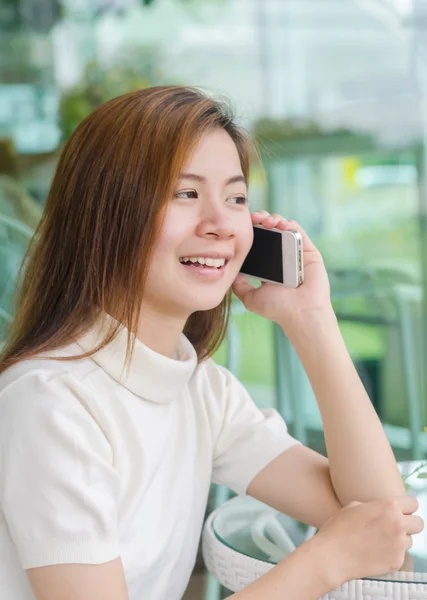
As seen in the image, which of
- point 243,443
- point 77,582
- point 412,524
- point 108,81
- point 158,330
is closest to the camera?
point 77,582

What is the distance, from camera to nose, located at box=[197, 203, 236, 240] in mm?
1152

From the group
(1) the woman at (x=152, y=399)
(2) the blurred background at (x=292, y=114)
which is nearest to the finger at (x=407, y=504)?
(1) the woman at (x=152, y=399)

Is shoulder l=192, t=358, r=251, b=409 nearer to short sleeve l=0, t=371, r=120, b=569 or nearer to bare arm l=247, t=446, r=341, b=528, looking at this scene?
bare arm l=247, t=446, r=341, b=528

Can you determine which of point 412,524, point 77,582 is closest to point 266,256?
point 412,524

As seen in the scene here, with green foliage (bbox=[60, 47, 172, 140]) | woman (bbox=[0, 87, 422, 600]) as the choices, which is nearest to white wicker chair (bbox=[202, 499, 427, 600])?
woman (bbox=[0, 87, 422, 600])

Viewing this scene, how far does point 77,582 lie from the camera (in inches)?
37.7

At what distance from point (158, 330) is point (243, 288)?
0.25 metres

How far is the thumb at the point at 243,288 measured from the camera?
1410mm

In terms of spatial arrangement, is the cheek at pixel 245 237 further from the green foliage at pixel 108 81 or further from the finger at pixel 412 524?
the green foliage at pixel 108 81

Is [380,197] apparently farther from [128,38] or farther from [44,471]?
[44,471]

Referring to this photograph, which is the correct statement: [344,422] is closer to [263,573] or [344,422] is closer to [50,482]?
[263,573]

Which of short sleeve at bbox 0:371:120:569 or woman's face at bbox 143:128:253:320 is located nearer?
→ short sleeve at bbox 0:371:120:569

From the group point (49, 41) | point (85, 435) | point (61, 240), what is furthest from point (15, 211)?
point (85, 435)

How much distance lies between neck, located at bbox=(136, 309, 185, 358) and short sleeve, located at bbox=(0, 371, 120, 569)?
201 millimetres
